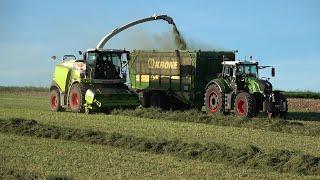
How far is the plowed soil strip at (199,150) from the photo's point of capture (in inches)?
403

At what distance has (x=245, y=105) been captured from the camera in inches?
803

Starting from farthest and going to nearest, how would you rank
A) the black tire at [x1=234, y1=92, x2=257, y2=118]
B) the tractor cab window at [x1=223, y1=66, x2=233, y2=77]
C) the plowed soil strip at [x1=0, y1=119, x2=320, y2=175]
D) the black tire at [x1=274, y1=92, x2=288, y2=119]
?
1. the tractor cab window at [x1=223, y1=66, x2=233, y2=77]
2. the black tire at [x1=274, y1=92, x2=288, y2=119]
3. the black tire at [x1=234, y1=92, x2=257, y2=118]
4. the plowed soil strip at [x1=0, y1=119, x2=320, y2=175]

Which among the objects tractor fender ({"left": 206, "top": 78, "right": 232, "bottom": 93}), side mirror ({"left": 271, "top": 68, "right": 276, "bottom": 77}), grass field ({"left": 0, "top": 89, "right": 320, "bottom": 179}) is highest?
side mirror ({"left": 271, "top": 68, "right": 276, "bottom": 77})

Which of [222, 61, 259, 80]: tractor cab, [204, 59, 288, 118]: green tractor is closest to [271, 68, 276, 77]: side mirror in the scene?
[204, 59, 288, 118]: green tractor

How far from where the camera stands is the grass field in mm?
9742

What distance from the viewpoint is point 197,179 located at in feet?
29.9

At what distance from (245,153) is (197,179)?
2261 mm

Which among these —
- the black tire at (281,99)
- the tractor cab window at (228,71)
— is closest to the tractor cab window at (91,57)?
the tractor cab window at (228,71)

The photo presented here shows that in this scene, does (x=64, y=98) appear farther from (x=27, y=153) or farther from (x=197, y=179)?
(x=197, y=179)

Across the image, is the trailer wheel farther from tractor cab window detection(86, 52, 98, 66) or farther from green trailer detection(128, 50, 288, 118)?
green trailer detection(128, 50, 288, 118)

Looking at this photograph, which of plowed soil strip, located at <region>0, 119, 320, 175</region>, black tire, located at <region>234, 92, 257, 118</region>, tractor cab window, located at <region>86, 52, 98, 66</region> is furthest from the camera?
tractor cab window, located at <region>86, 52, 98, 66</region>

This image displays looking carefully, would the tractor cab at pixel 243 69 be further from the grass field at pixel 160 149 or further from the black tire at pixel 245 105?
the grass field at pixel 160 149

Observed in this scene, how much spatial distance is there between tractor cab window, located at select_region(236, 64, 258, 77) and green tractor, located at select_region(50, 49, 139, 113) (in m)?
3.92

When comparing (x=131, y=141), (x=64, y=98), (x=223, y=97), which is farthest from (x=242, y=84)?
(x=131, y=141)
